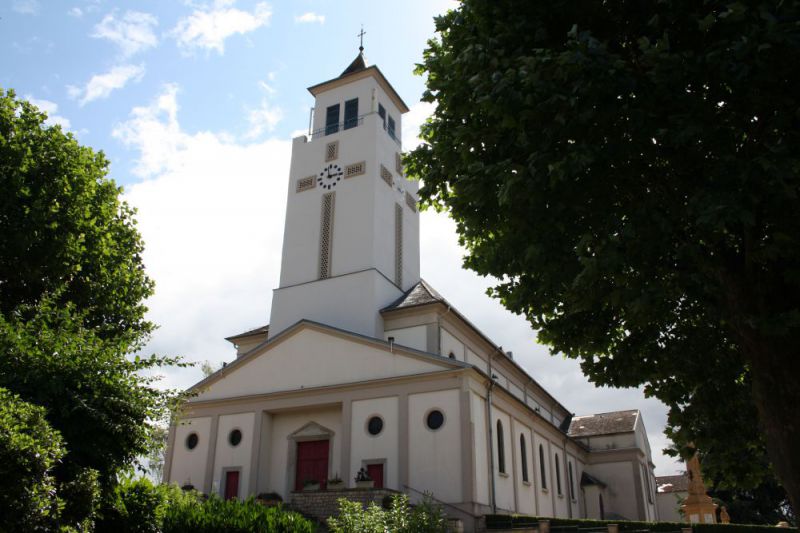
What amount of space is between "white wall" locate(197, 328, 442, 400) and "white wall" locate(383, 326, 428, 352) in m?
3.56

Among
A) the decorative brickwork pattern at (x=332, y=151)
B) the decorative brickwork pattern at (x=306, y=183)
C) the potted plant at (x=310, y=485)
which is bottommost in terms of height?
the potted plant at (x=310, y=485)

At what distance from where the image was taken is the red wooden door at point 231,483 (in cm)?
2812

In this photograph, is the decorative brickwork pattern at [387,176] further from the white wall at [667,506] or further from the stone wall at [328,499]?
the white wall at [667,506]

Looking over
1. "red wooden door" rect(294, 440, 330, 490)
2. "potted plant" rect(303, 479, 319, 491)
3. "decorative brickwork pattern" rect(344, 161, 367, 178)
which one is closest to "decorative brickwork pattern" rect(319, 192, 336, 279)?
"decorative brickwork pattern" rect(344, 161, 367, 178)

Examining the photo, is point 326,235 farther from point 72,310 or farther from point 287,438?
point 72,310

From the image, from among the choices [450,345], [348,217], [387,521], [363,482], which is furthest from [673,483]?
[387,521]

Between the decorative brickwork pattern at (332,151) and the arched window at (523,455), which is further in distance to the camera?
the decorative brickwork pattern at (332,151)

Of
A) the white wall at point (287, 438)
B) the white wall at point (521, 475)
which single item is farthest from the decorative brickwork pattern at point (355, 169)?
the white wall at point (521, 475)

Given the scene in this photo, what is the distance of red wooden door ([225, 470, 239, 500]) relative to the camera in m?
28.1

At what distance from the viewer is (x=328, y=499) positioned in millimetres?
22031

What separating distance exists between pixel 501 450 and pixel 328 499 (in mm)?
9013

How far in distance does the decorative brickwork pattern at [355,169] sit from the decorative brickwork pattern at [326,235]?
139cm

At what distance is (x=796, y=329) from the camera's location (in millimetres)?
9195

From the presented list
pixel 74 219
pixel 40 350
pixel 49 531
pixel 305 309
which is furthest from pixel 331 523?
pixel 305 309
